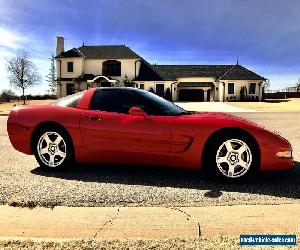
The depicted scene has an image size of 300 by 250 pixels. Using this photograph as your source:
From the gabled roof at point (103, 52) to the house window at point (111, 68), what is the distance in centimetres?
78

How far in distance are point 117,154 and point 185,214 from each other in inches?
75.1

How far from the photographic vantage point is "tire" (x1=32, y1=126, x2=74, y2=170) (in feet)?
18.2

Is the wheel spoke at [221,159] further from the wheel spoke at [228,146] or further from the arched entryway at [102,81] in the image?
the arched entryway at [102,81]

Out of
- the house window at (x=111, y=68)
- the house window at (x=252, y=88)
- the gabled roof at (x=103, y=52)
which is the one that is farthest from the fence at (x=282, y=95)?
the house window at (x=111, y=68)

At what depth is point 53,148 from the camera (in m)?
5.62

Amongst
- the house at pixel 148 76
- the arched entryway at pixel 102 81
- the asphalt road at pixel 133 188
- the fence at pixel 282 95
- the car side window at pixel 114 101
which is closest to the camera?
the asphalt road at pixel 133 188

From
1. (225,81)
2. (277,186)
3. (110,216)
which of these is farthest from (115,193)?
(225,81)

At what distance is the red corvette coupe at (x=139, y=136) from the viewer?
4.82 meters

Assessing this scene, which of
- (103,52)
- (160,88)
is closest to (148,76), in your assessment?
(160,88)

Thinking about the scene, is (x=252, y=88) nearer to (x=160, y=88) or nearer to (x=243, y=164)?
(x=160, y=88)

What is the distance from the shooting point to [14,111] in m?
5.94

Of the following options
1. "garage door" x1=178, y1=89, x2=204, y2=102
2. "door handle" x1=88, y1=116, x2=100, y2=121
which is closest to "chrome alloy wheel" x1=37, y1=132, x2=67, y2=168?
"door handle" x1=88, y1=116, x2=100, y2=121

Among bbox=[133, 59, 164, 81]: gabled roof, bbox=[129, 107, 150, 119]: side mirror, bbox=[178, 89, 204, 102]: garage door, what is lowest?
bbox=[129, 107, 150, 119]: side mirror

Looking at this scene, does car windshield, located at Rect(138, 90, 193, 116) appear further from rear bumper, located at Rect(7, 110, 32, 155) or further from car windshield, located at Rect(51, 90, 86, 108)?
rear bumper, located at Rect(7, 110, 32, 155)
